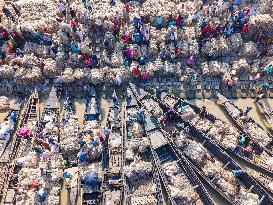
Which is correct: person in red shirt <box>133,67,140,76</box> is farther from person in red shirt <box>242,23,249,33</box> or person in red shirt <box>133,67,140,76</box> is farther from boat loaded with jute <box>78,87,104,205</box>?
person in red shirt <box>242,23,249,33</box>

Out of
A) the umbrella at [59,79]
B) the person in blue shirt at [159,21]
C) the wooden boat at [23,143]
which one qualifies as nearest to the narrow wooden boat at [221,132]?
the person in blue shirt at [159,21]

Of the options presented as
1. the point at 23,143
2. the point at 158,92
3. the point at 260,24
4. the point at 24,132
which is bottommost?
the point at 23,143

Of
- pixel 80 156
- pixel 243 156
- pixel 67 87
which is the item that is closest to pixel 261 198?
pixel 243 156

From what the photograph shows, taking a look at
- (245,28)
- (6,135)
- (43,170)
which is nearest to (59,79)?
(6,135)

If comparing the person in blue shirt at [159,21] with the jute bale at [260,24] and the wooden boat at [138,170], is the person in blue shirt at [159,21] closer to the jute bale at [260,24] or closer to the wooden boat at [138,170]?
the jute bale at [260,24]

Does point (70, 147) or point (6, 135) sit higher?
point (6, 135)

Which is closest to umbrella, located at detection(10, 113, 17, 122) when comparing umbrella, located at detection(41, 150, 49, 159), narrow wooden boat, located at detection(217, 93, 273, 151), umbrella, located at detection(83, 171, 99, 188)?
umbrella, located at detection(41, 150, 49, 159)

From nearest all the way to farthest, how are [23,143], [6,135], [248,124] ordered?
[23,143] → [6,135] → [248,124]

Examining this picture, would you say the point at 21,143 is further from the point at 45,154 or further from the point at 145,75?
the point at 145,75
